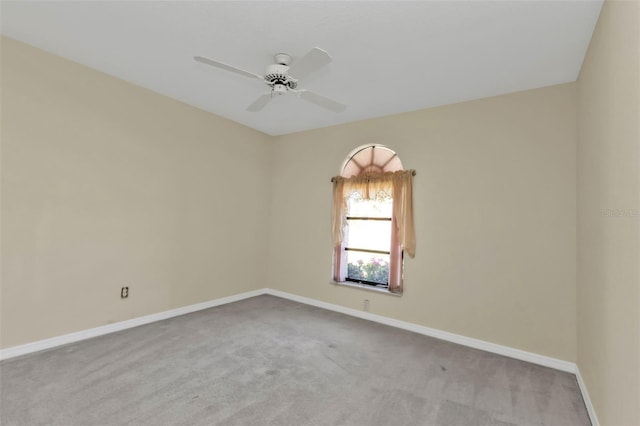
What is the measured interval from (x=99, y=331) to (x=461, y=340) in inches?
153

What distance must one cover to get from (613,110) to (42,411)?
12.8 feet

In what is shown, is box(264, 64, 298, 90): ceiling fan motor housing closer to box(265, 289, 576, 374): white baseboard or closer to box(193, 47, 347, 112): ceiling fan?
box(193, 47, 347, 112): ceiling fan

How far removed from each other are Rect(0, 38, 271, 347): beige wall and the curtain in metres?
1.59

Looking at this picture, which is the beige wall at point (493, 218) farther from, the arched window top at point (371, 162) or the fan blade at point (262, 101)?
the fan blade at point (262, 101)

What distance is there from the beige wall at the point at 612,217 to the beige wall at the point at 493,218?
37 centimetres

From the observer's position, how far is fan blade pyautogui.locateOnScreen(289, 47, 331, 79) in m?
1.93

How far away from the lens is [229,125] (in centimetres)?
444

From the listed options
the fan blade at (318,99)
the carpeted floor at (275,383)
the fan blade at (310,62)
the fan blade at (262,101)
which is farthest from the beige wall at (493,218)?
the fan blade at (310,62)

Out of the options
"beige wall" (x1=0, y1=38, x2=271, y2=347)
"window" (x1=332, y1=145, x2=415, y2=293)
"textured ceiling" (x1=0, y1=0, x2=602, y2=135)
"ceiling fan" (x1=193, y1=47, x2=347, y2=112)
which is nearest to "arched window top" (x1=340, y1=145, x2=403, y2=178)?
"window" (x1=332, y1=145, x2=415, y2=293)

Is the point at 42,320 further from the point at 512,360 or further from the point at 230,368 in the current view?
the point at 512,360

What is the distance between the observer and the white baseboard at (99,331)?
259 cm

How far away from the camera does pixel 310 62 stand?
2064 millimetres

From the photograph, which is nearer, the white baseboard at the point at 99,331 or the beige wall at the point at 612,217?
the beige wall at the point at 612,217

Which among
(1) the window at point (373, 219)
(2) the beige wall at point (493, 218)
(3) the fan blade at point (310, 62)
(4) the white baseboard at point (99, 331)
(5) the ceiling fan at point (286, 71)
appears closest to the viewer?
(3) the fan blade at point (310, 62)
